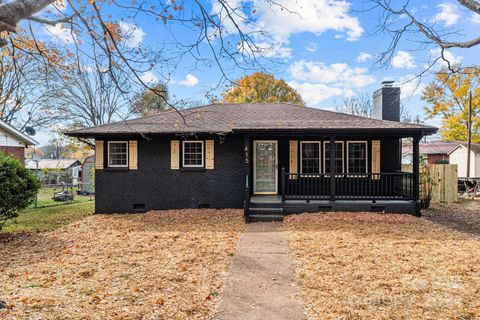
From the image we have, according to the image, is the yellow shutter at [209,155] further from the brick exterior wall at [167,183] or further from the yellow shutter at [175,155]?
the yellow shutter at [175,155]

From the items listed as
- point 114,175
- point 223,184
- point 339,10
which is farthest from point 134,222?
point 339,10

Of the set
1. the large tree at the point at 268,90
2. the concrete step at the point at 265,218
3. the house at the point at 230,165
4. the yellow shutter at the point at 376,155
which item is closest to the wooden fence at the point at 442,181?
the house at the point at 230,165

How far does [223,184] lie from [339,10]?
7053mm

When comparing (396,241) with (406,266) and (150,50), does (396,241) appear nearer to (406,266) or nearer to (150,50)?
(406,266)

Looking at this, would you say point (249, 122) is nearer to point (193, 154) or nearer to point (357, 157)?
point (193, 154)

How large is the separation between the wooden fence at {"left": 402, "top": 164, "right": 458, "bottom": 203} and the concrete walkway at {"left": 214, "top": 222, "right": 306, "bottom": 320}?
34.4 ft

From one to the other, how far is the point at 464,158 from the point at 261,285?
29.3 meters

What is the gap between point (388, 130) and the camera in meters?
10.1

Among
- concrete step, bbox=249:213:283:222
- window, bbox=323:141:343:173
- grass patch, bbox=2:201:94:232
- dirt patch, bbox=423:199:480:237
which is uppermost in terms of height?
window, bbox=323:141:343:173

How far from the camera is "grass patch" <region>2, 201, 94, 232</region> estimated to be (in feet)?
30.9

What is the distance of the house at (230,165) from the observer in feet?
36.4

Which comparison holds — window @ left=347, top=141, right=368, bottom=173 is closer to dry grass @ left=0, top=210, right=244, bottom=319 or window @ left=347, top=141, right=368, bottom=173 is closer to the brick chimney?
the brick chimney

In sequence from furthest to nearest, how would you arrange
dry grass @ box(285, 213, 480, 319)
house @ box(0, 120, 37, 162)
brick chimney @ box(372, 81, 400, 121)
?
house @ box(0, 120, 37, 162) → brick chimney @ box(372, 81, 400, 121) → dry grass @ box(285, 213, 480, 319)

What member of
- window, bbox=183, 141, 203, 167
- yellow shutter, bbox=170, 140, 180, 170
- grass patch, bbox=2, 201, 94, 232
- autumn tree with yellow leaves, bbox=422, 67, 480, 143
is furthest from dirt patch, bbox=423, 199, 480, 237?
autumn tree with yellow leaves, bbox=422, 67, 480, 143
